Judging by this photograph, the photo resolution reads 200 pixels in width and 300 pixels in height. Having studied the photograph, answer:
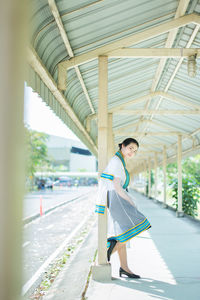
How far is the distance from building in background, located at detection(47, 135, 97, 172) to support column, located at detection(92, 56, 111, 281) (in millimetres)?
71972

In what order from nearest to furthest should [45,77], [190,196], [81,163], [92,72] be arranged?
[45,77]
[92,72]
[190,196]
[81,163]

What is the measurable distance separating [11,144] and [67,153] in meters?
76.5

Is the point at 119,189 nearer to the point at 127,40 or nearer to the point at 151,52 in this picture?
the point at 151,52

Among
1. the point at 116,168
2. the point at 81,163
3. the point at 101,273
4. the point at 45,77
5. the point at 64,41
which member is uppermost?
the point at 64,41

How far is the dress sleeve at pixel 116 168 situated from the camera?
12.6ft

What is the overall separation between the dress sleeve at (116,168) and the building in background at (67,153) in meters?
72.7

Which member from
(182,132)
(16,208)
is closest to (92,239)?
(182,132)

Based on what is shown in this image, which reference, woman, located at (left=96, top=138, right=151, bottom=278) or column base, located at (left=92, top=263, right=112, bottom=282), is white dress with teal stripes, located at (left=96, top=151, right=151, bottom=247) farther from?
column base, located at (left=92, top=263, right=112, bottom=282)

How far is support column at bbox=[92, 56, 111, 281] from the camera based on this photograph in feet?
13.4

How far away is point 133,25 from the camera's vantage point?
475 cm

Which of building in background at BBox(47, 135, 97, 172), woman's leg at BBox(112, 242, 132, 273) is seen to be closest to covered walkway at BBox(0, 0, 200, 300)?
woman's leg at BBox(112, 242, 132, 273)

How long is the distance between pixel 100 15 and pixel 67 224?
9.83m

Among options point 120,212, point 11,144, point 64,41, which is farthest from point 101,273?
point 11,144

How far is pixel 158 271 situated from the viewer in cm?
450
